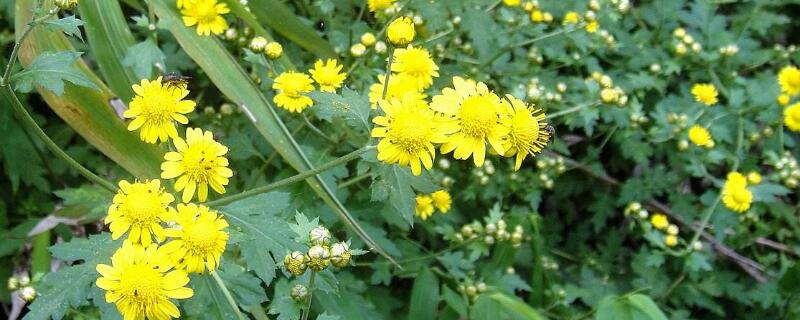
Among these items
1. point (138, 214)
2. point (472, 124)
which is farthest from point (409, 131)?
point (138, 214)

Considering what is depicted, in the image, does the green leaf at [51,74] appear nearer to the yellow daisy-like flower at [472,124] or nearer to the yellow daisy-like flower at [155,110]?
the yellow daisy-like flower at [155,110]

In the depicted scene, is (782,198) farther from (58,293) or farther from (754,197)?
(58,293)

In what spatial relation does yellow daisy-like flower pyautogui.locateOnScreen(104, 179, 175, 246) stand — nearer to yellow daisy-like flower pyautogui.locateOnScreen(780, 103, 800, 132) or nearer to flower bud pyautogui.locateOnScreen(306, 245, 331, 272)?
flower bud pyautogui.locateOnScreen(306, 245, 331, 272)

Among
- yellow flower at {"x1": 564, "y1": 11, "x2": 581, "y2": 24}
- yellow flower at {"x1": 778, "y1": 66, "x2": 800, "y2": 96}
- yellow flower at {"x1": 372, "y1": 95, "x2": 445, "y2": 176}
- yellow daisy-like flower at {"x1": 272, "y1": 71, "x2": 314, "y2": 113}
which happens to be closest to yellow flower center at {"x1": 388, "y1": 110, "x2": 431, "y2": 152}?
yellow flower at {"x1": 372, "y1": 95, "x2": 445, "y2": 176}

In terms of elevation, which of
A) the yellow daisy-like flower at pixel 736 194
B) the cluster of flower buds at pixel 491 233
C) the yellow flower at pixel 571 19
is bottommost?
the yellow daisy-like flower at pixel 736 194

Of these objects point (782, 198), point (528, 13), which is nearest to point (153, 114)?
point (528, 13)

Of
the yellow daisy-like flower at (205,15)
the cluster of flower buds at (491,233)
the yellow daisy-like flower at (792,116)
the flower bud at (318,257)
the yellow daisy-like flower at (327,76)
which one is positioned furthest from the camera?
the yellow daisy-like flower at (792,116)

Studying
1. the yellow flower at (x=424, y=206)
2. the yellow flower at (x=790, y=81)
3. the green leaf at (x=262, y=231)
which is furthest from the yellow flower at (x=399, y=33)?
the yellow flower at (x=790, y=81)

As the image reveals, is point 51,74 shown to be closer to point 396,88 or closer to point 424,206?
point 396,88
